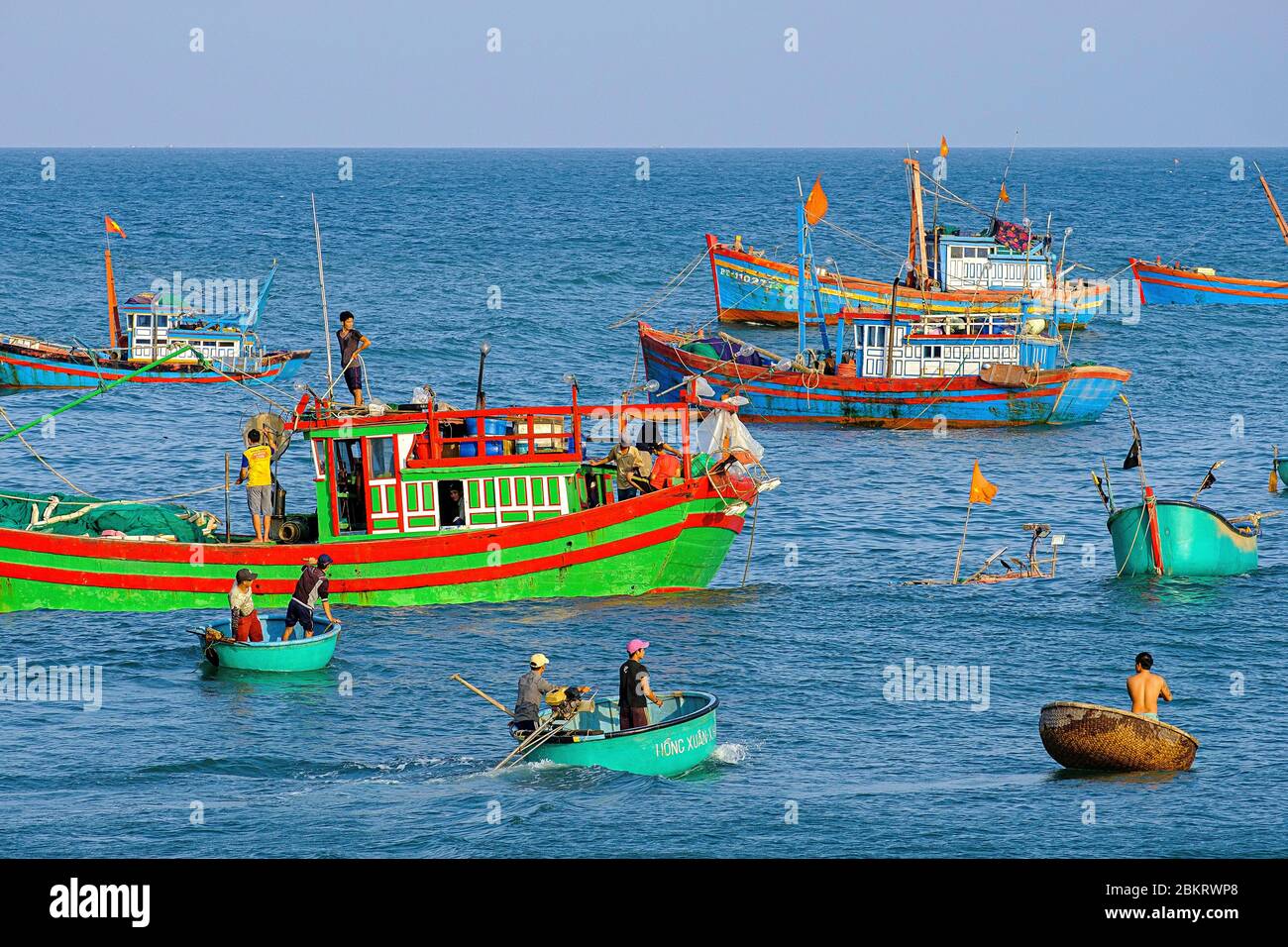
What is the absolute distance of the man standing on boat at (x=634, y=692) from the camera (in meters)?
23.4

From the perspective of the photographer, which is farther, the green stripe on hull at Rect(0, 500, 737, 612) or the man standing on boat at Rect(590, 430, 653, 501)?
the man standing on boat at Rect(590, 430, 653, 501)

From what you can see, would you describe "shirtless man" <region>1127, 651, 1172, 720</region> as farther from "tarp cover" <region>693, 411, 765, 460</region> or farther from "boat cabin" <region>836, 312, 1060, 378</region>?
"boat cabin" <region>836, 312, 1060, 378</region>

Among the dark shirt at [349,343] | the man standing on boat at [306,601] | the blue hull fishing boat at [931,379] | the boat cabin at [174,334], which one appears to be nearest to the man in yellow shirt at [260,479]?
the dark shirt at [349,343]

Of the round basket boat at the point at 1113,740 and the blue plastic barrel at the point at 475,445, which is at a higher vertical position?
the blue plastic barrel at the point at 475,445

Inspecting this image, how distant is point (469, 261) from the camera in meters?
108

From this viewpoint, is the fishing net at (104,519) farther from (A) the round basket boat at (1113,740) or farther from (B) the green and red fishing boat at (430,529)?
(A) the round basket boat at (1113,740)

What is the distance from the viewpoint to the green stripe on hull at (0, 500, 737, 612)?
3159 cm

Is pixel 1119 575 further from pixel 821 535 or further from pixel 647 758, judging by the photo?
pixel 647 758

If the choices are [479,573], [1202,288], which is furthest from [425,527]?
[1202,288]

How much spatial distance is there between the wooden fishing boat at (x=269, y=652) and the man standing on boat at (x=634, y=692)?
22.8ft

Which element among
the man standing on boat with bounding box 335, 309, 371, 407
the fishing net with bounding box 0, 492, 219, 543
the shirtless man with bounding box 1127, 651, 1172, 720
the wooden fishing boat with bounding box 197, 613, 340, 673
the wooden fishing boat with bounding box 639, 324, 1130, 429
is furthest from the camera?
the wooden fishing boat with bounding box 639, 324, 1130, 429

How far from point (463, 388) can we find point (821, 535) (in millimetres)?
25105

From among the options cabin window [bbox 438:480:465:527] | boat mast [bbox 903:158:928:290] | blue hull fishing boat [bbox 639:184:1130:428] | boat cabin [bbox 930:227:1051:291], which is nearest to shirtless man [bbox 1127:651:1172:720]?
cabin window [bbox 438:480:465:527]

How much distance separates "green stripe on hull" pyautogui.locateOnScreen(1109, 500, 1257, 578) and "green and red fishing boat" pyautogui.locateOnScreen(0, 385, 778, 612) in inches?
303
